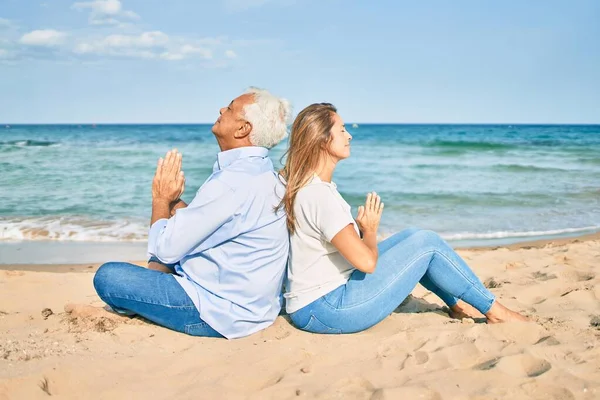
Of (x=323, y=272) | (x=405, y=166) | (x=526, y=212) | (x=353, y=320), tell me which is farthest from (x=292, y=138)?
(x=405, y=166)

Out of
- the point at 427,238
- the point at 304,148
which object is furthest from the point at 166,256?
the point at 427,238

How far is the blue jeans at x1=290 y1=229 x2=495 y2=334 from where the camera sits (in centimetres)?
348

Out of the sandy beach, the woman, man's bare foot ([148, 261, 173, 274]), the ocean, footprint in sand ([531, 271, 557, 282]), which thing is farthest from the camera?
the ocean

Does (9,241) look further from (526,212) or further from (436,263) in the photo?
(526,212)

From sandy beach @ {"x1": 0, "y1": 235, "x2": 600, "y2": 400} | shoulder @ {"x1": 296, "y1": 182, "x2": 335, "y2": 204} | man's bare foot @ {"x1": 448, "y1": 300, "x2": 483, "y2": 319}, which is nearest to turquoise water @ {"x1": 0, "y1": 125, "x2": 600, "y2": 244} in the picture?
man's bare foot @ {"x1": 448, "y1": 300, "x2": 483, "y2": 319}

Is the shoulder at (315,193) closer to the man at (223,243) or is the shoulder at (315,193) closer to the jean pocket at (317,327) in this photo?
the man at (223,243)

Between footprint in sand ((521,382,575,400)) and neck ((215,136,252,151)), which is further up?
neck ((215,136,252,151))

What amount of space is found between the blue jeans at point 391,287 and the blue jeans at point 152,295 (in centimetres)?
61

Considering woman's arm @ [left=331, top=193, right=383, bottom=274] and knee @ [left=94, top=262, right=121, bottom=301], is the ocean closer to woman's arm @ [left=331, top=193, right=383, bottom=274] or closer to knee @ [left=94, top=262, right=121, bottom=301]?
knee @ [left=94, top=262, right=121, bottom=301]

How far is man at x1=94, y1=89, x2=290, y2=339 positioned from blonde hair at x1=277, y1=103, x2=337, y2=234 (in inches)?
2.5

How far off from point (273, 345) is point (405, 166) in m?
17.8

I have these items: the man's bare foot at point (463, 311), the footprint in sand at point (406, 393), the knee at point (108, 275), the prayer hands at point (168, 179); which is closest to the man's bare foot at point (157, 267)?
the knee at point (108, 275)

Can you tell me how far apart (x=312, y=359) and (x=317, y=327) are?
1.04ft

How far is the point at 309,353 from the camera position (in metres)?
3.37
